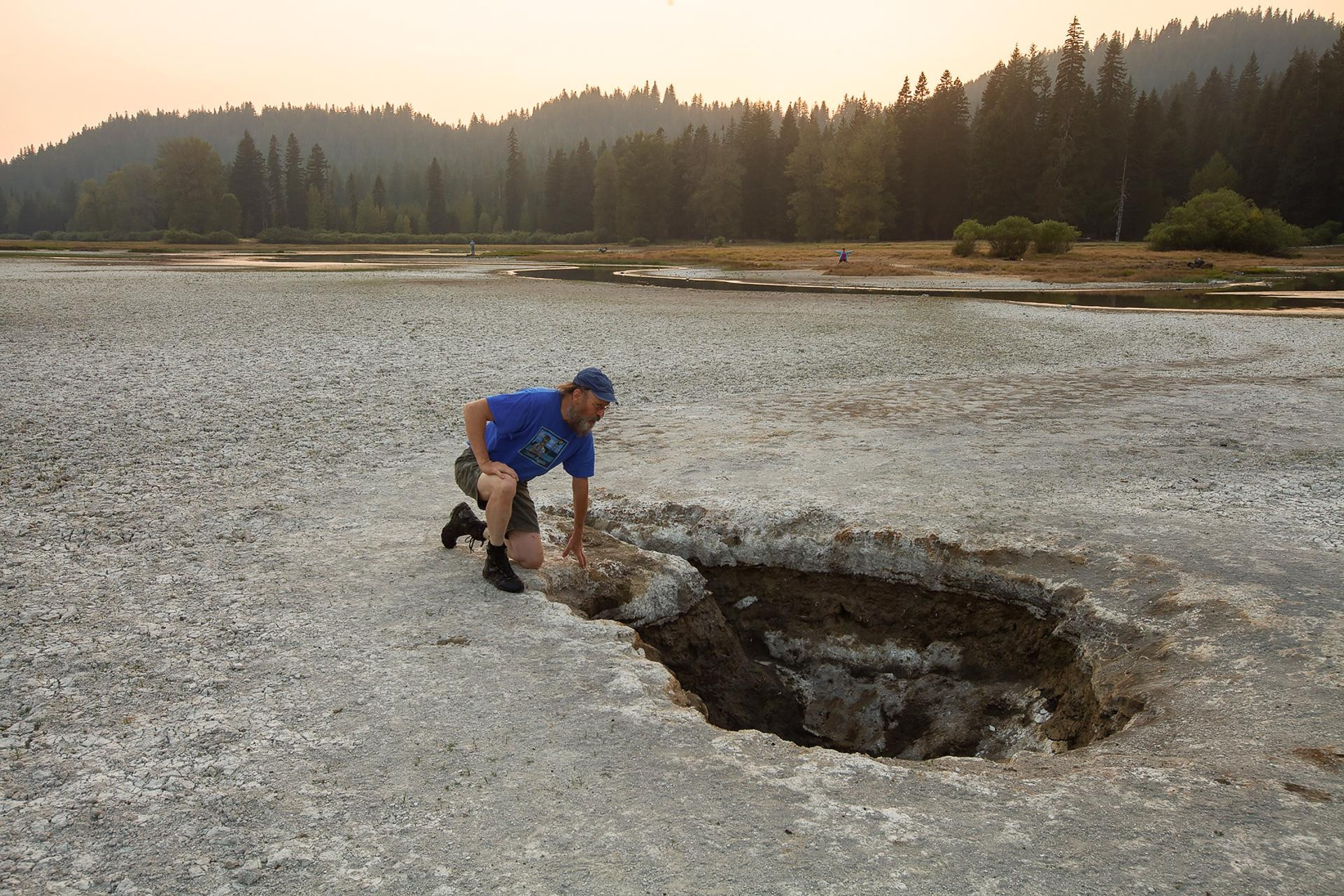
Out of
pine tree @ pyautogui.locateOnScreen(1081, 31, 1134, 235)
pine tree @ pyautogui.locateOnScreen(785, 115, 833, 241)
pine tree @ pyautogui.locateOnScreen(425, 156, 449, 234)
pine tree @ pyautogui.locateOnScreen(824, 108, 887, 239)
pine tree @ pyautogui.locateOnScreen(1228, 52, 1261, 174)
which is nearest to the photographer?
pine tree @ pyautogui.locateOnScreen(1081, 31, 1134, 235)

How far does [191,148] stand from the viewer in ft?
335

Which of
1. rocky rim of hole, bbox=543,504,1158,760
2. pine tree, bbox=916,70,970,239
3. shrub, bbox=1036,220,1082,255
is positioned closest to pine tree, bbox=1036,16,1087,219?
pine tree, bbox=916,70,970,239

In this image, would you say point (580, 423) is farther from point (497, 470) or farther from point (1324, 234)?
point (1324, 234)

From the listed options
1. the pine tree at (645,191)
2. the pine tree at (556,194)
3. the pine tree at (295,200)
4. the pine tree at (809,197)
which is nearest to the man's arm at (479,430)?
the pine tree at (809,197)

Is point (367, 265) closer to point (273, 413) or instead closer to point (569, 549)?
point (273, 413)

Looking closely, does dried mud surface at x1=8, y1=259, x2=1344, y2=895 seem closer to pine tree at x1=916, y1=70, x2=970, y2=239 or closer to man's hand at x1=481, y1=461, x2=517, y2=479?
man's hand at x1=481, y1=461, x2=517, y2=479

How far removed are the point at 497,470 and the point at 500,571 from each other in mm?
580

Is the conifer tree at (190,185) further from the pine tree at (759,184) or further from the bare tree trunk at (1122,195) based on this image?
the bare tree trunk at (1122,195)

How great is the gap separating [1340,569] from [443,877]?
5479mm

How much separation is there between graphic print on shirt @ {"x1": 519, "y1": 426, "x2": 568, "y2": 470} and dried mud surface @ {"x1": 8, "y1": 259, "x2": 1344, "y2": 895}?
2.33 ft

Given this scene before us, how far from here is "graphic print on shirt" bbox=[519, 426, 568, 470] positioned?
517cm

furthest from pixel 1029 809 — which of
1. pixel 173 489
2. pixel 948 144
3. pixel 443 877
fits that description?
pixel 948 144

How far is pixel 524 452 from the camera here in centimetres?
526

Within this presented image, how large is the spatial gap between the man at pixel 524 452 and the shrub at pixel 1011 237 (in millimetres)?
49852
